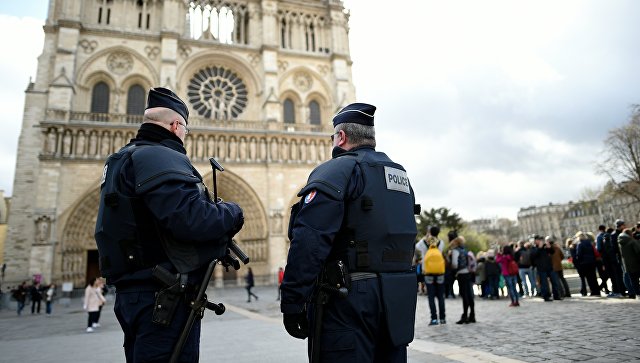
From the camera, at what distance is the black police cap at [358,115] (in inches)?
106

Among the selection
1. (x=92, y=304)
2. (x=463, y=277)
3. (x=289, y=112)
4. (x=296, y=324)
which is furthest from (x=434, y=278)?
(x=289, y=112)

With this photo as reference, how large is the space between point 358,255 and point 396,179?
23.7 inches

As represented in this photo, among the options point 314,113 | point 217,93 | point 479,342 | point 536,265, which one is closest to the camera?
point 479,342

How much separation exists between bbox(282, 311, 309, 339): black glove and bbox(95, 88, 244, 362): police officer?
0.55 m

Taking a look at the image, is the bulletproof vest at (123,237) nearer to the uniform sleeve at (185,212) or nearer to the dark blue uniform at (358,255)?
the uniform sleeve at (185,212)

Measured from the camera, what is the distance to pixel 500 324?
5988 mm

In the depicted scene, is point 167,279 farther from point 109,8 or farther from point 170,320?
point 109,8

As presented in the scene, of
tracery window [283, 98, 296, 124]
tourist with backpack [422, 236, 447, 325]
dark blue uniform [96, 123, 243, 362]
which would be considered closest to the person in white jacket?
tourist with backpack [422, 236, 447, 325]

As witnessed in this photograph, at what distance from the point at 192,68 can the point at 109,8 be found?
19.8ft

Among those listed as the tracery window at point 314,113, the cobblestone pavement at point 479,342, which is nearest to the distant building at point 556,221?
the tracery window at point 314,113

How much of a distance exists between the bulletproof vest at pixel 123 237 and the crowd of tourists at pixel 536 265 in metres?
5.59

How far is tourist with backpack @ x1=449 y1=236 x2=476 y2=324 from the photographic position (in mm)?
6379

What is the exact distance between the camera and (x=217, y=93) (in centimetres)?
2498

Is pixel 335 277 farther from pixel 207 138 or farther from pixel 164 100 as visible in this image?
pixel 207 138
